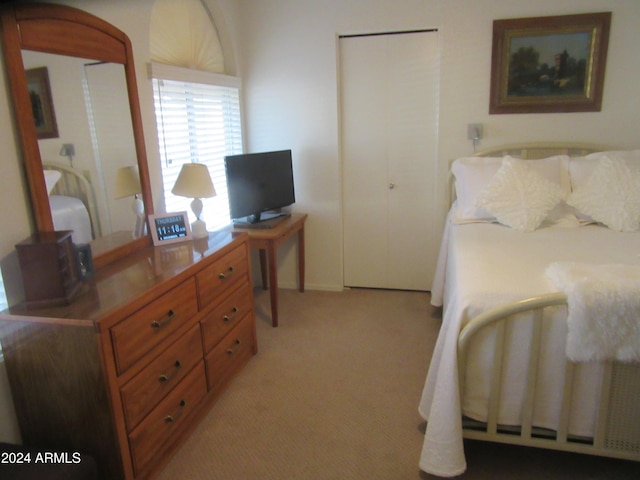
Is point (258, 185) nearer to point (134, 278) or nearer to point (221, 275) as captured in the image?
point (221, 275)

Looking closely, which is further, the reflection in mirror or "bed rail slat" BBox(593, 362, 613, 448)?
A: the reflection in mirror

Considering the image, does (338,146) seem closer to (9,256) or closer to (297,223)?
(297,223)

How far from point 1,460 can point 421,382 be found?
72.4 inches

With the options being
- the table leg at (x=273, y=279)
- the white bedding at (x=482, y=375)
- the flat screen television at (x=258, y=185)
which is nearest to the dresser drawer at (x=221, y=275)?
the table leg at (x=273, y=279)

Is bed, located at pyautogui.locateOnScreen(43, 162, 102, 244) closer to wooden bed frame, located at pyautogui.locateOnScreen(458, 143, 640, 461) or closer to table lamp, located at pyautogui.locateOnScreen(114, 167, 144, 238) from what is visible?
table lamp, located at pyautogui.locateOnScreen(114, 167, 144, 238)

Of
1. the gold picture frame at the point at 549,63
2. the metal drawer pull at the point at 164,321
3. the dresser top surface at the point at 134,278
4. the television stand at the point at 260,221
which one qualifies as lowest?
the metal drawer pull at the point at 164,321

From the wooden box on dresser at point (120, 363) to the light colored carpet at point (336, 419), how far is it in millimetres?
222

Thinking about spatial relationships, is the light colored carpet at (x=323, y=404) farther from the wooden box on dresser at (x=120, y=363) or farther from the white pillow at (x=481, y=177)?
the white pillow at (x=481, y=177)

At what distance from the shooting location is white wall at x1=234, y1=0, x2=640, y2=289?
301 cm

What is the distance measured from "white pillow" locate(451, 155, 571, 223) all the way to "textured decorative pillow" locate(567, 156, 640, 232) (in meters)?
0.12

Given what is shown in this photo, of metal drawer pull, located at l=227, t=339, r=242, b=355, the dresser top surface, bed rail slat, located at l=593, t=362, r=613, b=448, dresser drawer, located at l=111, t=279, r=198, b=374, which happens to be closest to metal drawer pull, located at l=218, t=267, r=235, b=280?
the dresser top surface

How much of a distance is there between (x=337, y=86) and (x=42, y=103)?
218 centimetres

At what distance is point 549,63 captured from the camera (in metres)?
3.05

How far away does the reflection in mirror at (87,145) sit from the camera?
1771 millimetres
